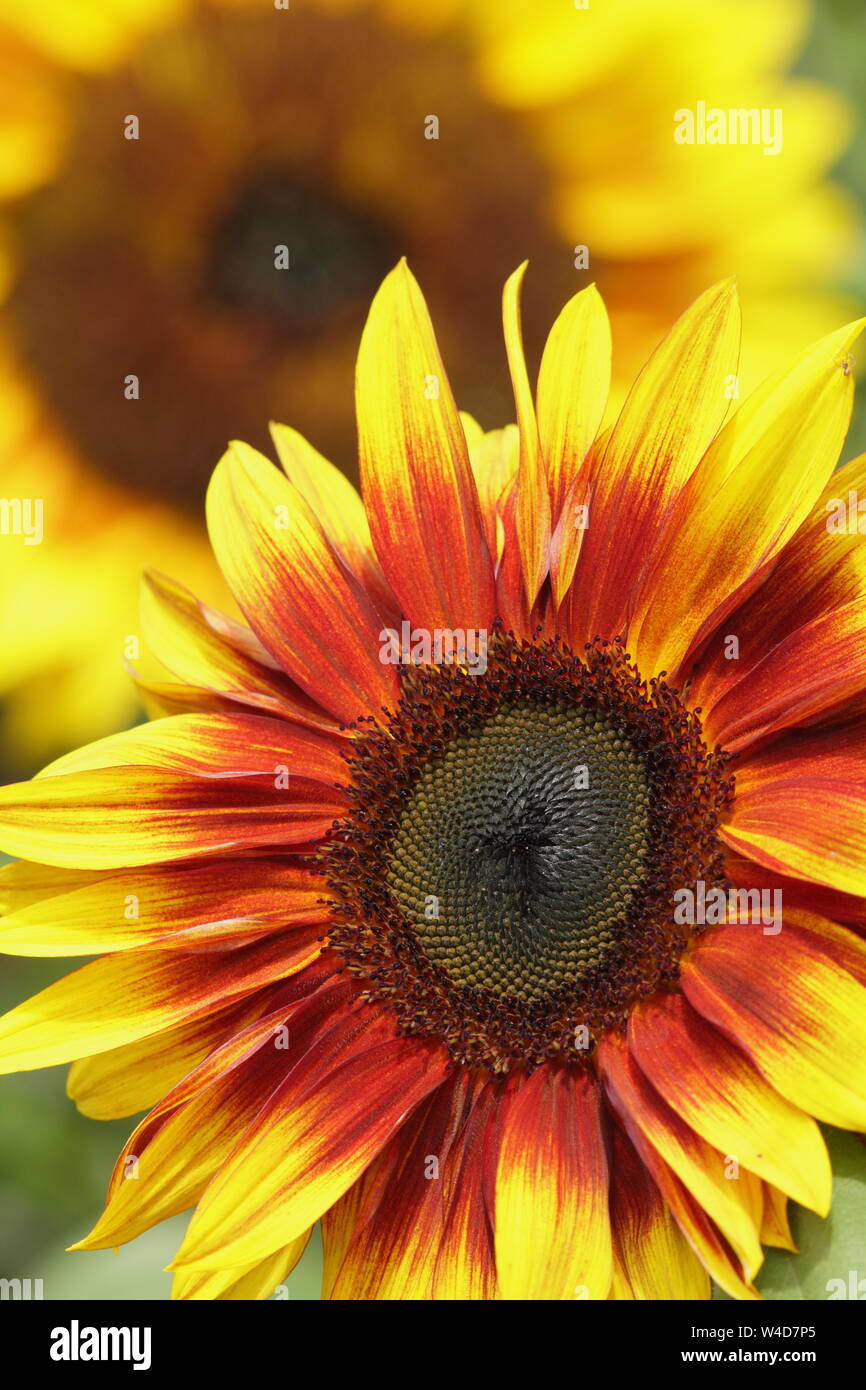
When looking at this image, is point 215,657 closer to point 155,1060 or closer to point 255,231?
point 155,1060

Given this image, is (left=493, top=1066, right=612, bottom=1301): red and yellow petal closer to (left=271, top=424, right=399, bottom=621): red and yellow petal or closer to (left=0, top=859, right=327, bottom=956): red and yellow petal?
(left=0, top=859, right=327, bottom=956): red and yellow petal

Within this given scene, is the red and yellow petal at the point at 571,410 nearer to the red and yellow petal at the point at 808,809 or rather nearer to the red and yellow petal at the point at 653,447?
the red and yellow petal at the point at 653,447

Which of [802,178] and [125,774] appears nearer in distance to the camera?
[125,774]

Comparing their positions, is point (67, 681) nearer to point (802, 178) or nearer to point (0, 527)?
point (0, 527)

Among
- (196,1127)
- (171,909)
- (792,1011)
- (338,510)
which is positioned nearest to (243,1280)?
(196,1127)
